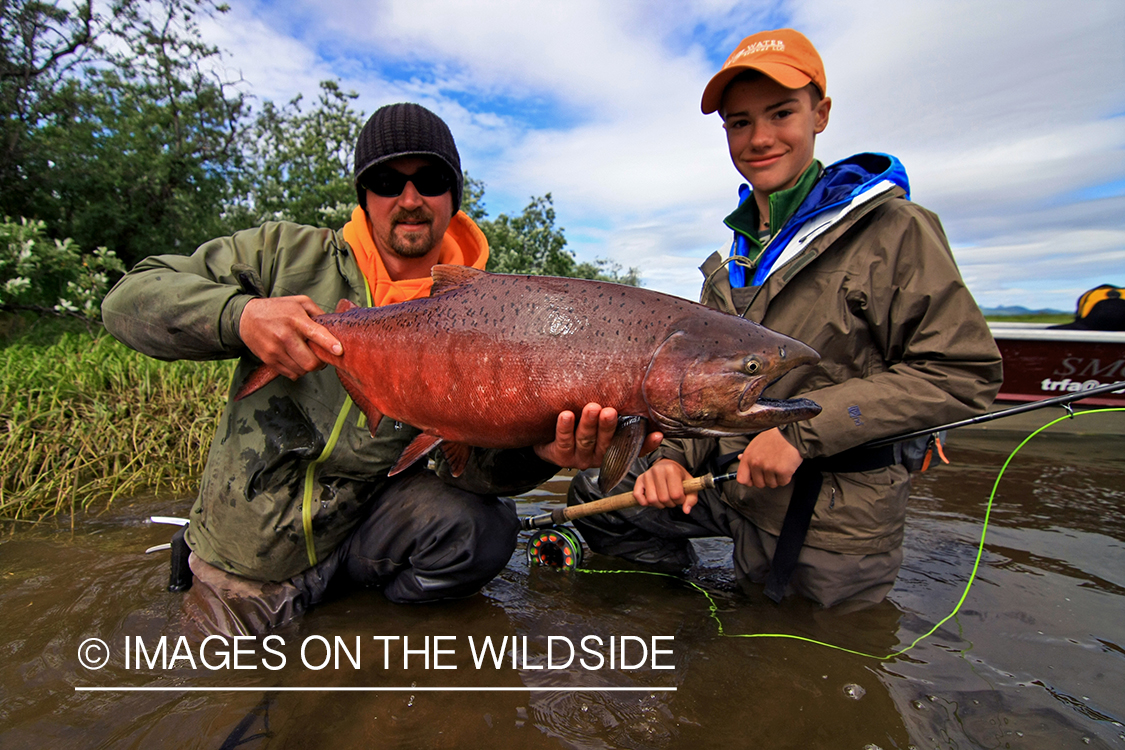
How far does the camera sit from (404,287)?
3209 mm

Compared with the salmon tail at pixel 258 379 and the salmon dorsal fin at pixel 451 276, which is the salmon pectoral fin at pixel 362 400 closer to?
the salmon tail at pixel 258 379

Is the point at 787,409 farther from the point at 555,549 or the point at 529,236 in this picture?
the point at 529,236

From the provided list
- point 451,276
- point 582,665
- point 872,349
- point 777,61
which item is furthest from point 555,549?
point 777,61

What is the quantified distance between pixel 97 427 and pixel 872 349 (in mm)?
5964

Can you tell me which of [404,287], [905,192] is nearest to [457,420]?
[404,287]

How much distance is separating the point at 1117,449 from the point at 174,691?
9681 mm

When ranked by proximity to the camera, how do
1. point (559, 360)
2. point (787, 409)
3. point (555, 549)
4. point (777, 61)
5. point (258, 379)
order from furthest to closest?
point (555, 549) → point (777, 61) → point (258, 379) → point (559, 360) → point (787, 409)

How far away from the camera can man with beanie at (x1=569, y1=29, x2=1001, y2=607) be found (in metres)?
2.79

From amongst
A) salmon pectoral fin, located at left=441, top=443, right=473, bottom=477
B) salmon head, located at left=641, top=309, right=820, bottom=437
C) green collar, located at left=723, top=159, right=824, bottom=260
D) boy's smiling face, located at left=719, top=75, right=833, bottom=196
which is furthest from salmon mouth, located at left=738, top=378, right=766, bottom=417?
boy's smiling face, located at left=719, top=75, right=833, bottom=196

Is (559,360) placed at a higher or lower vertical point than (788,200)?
lower

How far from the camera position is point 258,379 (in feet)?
8.84

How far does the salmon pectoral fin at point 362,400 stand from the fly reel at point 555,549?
4.78ft

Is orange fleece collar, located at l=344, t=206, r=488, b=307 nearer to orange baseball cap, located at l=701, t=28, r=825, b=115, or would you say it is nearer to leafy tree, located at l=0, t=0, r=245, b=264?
orange baseball cap, located at l=701, t=28, r=825, b=115

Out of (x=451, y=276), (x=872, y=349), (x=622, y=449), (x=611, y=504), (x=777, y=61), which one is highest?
(x=777, y=61)
